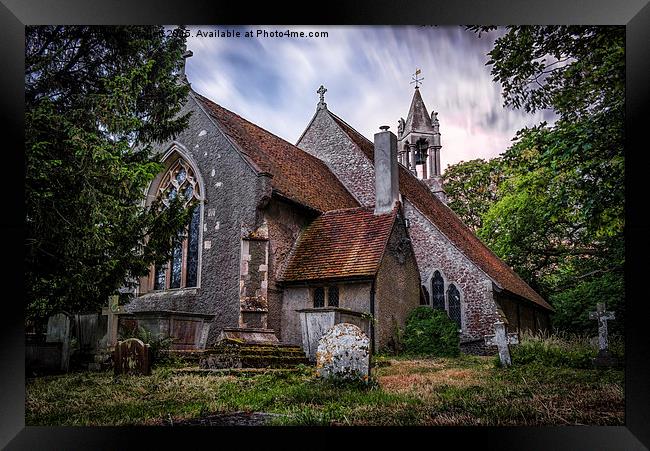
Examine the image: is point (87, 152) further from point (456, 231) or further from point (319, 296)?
point (456, 231)

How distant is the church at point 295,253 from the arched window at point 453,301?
0.07ft

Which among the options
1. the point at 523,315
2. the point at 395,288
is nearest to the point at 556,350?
the point at 523,315

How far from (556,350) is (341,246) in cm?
425

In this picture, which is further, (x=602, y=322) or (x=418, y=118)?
(x=418, y=118)

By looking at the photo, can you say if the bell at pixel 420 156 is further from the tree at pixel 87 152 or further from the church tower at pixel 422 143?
the tree at pixel 87 152

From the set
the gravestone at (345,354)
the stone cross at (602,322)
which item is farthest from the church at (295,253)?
the gravestone at (345,354)

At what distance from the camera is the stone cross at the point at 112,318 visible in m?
7.58

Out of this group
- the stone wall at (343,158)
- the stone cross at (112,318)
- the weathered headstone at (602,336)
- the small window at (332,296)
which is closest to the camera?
the weathered headstone at (602,336)

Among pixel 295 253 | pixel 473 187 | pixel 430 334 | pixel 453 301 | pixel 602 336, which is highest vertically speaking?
pixel 473 187

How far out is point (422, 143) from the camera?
10.1 meters

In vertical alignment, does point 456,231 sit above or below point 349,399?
above

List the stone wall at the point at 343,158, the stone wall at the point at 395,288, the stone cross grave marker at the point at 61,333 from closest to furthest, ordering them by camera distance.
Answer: the stone cross grave marker at the point at 61,333 < the stone wall at the point at 395,288 < the stone wall at the point at 343,158

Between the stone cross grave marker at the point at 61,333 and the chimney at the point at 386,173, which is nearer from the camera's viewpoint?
the stone cross grave marker at the point at 61,333
